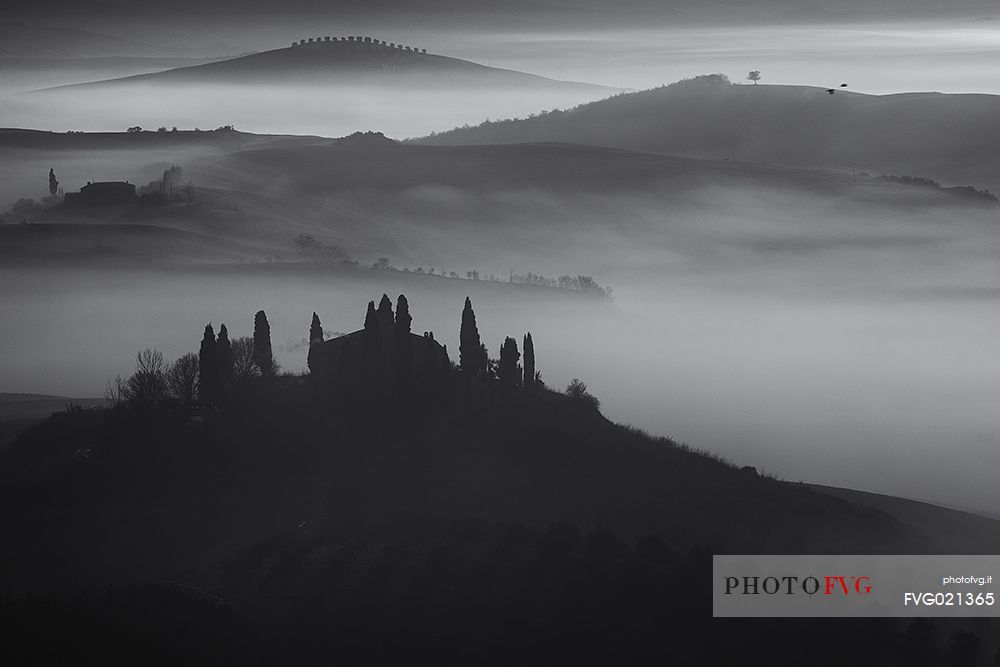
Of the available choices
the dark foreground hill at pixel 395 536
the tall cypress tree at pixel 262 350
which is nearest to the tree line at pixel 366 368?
the tall cypress tree at pixel 262 350

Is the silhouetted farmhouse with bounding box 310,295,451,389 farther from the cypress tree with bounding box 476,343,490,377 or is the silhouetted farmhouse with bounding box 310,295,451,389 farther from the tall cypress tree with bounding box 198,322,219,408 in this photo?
the tall cypress tree with bounding box 198,322,219,408

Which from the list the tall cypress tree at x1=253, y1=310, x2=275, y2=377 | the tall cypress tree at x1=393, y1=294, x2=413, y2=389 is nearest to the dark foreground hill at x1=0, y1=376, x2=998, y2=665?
the tall cypress tree at x1=393, y1=294, x2=413, y2=389

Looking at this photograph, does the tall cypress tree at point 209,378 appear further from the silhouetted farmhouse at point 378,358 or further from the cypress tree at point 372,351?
the cypress tree at point 372,351

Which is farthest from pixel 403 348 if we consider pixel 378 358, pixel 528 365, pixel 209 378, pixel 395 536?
pixel 395 536

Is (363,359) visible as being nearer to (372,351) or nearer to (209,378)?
(372,351)

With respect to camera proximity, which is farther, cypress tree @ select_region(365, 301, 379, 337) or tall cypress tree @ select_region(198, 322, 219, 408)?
cypress tree @ select_region(365, 301, 379, 337)

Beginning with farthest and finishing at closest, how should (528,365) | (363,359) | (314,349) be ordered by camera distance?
(528,365), (314,349), (363,359)

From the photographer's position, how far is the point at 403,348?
123062mm

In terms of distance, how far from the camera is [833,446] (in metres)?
196

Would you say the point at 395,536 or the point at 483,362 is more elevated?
the point at 483,362

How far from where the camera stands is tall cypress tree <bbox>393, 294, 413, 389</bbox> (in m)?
122

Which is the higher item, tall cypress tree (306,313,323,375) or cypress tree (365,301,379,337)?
cypress tree (365,301,379,337)

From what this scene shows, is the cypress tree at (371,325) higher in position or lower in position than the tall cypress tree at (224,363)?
higher

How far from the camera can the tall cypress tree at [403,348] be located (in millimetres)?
121562
